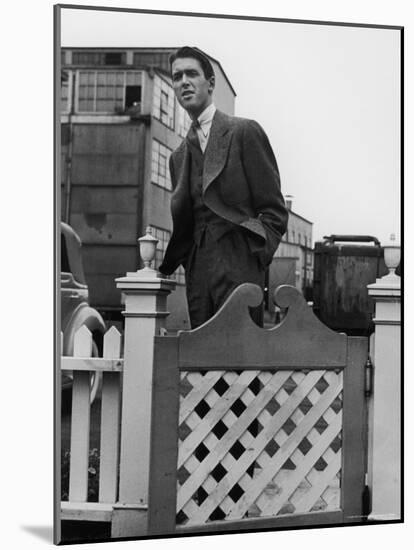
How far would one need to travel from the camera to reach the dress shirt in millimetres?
3639

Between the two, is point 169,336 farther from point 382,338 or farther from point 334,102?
point 334,102

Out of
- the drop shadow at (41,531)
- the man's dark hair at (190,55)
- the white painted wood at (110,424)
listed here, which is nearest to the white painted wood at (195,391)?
the white painted wood at (110,424)

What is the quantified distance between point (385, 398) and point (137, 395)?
100cm

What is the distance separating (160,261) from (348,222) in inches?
31.6

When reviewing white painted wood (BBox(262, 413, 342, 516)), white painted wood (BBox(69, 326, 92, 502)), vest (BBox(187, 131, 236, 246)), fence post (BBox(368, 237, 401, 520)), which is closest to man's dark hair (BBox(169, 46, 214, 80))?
vest (BBox(187, 131, 236, 246))

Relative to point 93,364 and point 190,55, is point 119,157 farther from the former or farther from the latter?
point 93,364

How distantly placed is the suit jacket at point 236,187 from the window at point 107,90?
0.88ft

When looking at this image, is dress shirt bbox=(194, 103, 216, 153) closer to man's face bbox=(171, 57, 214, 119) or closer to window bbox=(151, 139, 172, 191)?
man's face bbox=(171, 57, 214, 119)

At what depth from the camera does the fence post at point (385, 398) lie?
378cm

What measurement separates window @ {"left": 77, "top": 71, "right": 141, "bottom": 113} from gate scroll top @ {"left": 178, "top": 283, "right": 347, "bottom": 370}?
82 cm

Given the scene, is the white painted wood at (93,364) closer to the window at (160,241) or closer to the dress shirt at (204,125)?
the window at (160,241)

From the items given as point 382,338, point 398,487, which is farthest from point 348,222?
point 398,487

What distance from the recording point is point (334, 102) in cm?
385

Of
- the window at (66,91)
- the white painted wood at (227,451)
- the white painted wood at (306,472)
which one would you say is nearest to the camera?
the window at (66,91)
